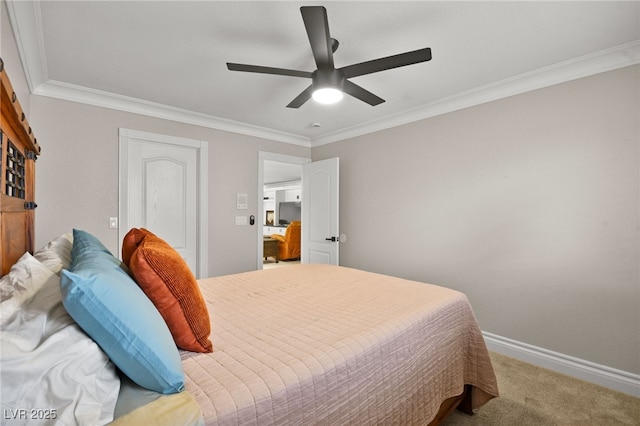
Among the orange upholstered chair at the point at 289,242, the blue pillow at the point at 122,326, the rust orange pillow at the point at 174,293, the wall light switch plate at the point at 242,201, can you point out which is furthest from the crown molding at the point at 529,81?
the orange upholstered chair at the point at 289,242

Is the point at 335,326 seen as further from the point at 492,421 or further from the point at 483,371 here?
the point at 492,421

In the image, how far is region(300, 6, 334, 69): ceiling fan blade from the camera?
54.1 inches

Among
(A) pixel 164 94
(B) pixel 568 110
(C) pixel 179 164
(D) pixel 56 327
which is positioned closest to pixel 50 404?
(D) pixel 56 327

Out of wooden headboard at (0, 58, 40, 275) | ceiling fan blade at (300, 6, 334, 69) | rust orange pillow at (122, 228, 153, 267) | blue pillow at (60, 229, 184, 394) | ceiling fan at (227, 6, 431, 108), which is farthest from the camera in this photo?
ceiling fan at (227, 6, 431, 108)

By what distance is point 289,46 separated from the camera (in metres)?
2.04

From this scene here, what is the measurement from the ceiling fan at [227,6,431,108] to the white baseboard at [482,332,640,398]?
2470mm

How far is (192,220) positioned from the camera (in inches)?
138

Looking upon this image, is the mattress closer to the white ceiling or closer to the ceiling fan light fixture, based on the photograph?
the ceiling fan light fixture

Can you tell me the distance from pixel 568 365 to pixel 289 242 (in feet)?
19.3

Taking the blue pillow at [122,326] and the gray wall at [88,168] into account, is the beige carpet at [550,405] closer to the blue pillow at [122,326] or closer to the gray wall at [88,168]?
the blue pillow at [122,326]

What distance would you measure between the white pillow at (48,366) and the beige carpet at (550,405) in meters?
1.91

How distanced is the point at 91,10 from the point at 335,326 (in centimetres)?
223

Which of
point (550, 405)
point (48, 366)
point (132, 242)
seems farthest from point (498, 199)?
point (48, 366)


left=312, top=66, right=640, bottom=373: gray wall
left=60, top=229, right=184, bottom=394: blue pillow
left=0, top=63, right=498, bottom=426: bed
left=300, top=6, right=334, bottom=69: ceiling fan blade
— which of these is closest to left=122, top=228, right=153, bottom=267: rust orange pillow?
left=0, top=63, right=498, bottom=426: bed
